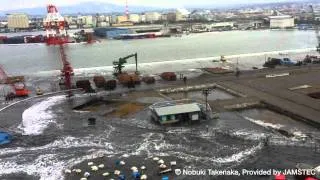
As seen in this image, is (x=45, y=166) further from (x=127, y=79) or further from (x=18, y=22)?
(x=18, y=22)

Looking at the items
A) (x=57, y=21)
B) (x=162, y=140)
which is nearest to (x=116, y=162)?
(x=162, y=140)

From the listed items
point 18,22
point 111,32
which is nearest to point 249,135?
point 111,32

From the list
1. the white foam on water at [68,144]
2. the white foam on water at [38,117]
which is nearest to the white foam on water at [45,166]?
the white foam on water at [68,144]

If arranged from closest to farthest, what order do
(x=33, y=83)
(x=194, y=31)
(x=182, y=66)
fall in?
(x=33, y=83) < (x=182, y=66) < (x=194, y=31)

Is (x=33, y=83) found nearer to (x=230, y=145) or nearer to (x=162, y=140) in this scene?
(x=162, y=140)

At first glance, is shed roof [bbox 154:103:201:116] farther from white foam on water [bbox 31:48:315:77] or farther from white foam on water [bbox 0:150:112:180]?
white foam on water [bbox 31:48:315:77]

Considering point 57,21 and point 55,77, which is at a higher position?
point 57,21

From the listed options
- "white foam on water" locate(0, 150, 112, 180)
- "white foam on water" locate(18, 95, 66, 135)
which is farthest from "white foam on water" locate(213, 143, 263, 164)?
"white foam on water" locate(18, 95, 66, 135)
